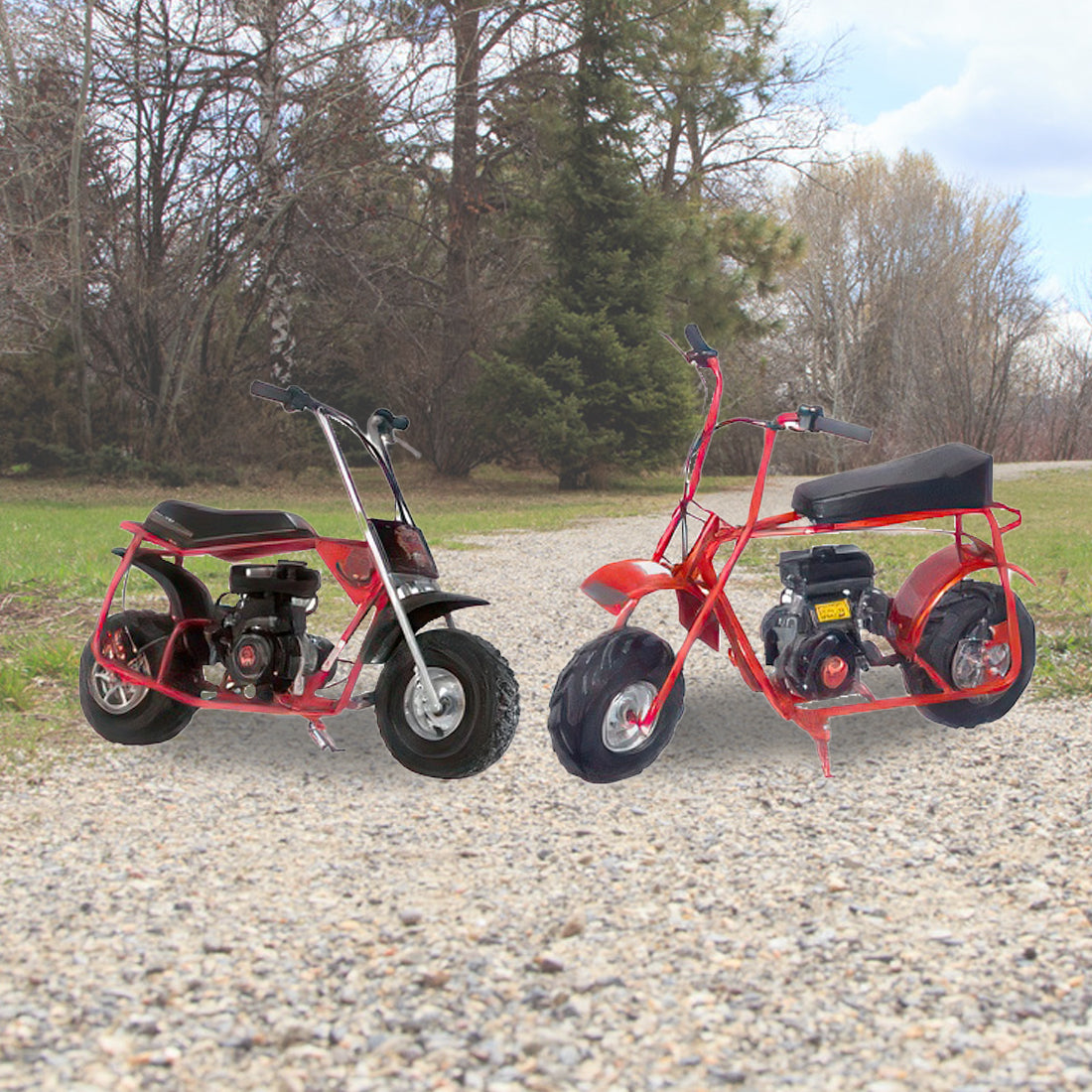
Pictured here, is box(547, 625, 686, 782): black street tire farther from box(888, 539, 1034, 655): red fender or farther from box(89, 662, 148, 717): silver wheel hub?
box(89, 662, 148, 717): silver wheel hub

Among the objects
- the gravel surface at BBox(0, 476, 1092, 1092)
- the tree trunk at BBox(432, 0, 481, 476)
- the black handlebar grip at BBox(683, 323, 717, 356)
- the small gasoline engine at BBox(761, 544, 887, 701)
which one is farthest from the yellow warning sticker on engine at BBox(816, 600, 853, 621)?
the tree trunk at BBox(432, 0, 481, 476)

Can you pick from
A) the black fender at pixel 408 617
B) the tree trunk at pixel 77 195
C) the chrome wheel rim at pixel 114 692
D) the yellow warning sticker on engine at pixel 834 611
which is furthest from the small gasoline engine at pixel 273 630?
the tree trunk at pixel 77 195

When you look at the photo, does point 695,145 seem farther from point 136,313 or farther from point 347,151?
point 136,313

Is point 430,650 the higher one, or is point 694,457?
point 694,457

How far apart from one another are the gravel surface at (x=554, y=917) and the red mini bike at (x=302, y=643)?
0.62ft

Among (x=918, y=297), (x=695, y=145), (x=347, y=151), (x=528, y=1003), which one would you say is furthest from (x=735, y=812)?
(x=918, y=297)

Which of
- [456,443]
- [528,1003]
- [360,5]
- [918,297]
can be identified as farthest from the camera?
[918,297]

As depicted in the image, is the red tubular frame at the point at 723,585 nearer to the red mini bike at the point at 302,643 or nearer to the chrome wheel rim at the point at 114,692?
the red mini bike at the point at 302,643

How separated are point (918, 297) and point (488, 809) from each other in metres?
25.1

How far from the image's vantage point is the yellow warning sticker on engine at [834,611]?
392 cm

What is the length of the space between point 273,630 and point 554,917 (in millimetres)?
1549

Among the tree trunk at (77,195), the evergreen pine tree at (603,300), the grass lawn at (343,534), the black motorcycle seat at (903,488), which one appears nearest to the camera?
the black motorcycle seat at (903,488)

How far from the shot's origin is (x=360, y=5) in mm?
16219

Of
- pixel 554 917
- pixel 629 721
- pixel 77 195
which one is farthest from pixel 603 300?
pixel 554 917
